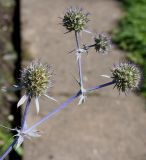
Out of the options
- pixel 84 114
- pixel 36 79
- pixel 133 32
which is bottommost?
pixel 84 114

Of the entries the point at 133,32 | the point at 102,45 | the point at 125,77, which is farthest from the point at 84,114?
the point at 125,77

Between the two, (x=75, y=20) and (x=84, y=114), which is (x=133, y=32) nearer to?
(x=84, y=114)

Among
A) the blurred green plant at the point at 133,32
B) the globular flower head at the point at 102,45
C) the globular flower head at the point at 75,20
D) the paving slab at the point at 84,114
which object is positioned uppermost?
the globular flower head at the point at 75,20

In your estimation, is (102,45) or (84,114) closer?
(102,45)

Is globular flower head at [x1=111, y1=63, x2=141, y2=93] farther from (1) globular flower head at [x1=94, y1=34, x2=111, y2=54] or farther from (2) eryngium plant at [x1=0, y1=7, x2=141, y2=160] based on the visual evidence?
(1) globular flower head at [x1=94, y1=34, x2=111, y2=54]

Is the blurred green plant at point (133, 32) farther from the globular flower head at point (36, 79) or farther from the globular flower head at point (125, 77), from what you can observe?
the globular flower head at point (36, 79)

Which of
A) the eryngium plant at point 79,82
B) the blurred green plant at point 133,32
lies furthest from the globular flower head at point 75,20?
the blurred green plant at point 133,32

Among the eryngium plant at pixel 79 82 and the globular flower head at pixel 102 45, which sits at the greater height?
the globular flower head at pixel 102 45
